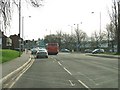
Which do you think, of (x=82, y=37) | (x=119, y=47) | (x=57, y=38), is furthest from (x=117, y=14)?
(x=57, y=38)

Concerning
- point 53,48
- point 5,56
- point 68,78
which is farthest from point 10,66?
point 53,48

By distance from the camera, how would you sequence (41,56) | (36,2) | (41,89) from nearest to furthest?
(41,89) → (36,2) → (41,56)

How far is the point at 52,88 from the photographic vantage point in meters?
15.5

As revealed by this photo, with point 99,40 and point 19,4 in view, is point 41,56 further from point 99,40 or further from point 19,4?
point 99,40

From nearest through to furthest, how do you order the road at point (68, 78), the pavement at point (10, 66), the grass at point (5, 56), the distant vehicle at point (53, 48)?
1. the road at point (68, 78)
2. the pavement at point (10, 66)
3. the grass at point (5, 56)
4. the distant vehicle at point (53, 48)

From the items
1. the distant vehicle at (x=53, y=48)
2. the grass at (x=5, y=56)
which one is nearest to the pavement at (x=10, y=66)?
the grass at (x=5, y=56)

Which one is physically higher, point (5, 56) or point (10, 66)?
point (5, 56)

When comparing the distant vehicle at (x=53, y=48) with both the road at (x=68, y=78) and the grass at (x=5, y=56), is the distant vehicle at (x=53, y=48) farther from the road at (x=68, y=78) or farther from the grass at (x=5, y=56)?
the road at (x=68, y=78)

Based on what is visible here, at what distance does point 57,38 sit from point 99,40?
34.1 metres

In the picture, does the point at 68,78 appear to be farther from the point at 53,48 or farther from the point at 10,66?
the point at 53,48

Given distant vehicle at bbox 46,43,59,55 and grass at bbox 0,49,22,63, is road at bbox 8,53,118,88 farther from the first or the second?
distant vehicle at bbox 46,43,59,55

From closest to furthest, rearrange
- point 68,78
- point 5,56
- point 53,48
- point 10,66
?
point 68,78
point 10,66
point 5,56
point 53,48

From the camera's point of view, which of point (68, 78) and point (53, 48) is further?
point (53, 48)

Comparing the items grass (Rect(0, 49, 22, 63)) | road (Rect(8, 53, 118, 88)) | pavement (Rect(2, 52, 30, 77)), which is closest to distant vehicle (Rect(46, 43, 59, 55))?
grass (Rect(0, 49, 22, 63))
